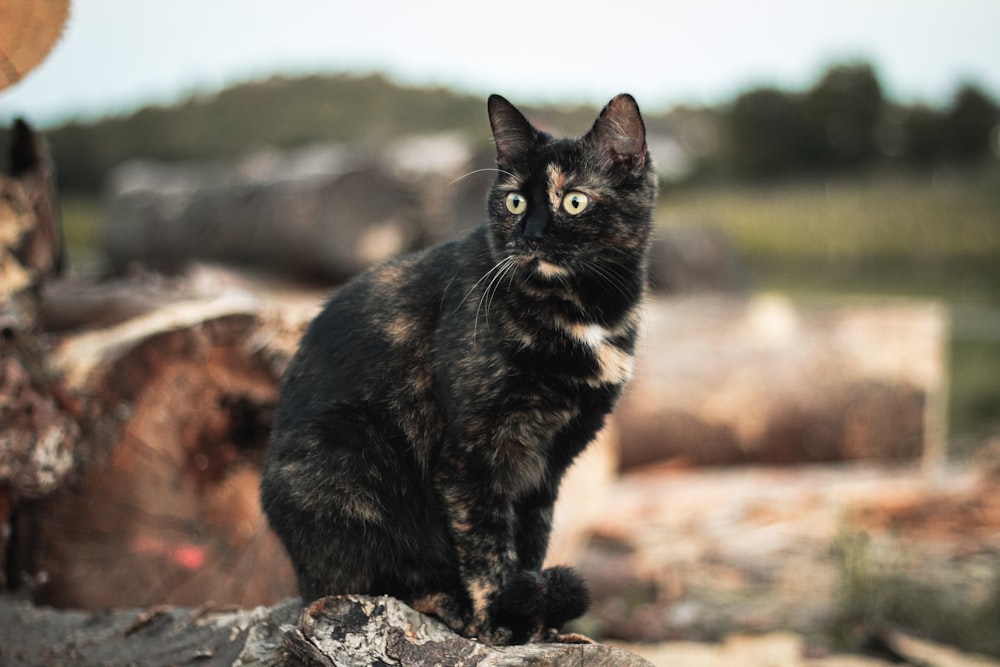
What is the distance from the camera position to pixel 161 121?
14.4 metres

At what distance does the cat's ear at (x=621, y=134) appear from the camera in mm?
2168

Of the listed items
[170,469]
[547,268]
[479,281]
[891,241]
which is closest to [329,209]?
[170,469]

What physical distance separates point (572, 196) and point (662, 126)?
15.4m

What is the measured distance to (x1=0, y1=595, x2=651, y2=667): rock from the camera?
6.19 ft

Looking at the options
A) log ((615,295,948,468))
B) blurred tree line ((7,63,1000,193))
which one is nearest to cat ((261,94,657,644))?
log ((615,295,948,468))

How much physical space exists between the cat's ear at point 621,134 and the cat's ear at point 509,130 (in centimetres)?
17

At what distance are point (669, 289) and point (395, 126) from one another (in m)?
6.94

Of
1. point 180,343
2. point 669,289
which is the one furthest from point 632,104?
point 669,289

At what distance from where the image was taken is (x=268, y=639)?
2137 millimetres

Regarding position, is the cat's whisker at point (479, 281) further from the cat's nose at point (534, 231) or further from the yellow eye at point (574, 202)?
the yellow eye at point (574, 202)

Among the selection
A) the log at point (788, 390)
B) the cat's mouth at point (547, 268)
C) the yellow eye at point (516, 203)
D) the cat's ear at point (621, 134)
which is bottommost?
the log at point (788, 390)

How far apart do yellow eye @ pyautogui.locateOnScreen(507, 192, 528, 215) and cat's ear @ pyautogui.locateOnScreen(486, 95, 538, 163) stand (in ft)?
0.46

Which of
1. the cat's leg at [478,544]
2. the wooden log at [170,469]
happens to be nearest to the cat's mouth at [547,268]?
the cat's leg at [478,544]

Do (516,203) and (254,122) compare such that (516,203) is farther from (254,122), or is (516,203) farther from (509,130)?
(254,122)
